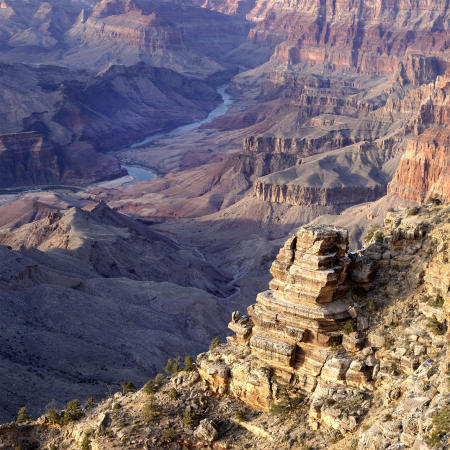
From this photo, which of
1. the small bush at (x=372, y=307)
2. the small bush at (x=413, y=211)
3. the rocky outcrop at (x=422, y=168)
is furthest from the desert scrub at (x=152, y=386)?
the rocky outcrop at (x=422, y=168)

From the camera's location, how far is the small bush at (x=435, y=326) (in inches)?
1230

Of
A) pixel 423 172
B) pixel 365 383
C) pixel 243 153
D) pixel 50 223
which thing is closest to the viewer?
pixel 365 383

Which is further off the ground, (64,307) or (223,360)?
(223,360)

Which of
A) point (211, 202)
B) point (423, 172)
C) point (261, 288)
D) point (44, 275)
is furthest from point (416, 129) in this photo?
point (44, 275)

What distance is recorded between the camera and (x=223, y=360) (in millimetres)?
36281

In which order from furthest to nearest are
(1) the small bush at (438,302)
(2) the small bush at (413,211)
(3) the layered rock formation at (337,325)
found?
(2) the small bush at (413,211) < (1) the small bush at (438,302) < (3) the layered rock formation at (337,325)

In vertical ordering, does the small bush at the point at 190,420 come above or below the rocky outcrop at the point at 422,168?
above

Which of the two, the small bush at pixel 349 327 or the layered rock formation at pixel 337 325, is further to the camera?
the small bush at pixel 349 327

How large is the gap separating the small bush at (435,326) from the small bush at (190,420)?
35.8 feet

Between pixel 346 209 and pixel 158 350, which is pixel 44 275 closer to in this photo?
pixel 158 350

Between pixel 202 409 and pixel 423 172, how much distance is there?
114 m

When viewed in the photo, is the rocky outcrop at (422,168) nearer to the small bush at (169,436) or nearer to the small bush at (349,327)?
the small bush at (349,327)

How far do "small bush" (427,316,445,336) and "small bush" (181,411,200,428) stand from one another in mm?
10916

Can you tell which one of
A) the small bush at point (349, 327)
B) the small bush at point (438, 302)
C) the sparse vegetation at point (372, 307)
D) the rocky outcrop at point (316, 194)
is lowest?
the rocky outcrop at point (316, 194)
